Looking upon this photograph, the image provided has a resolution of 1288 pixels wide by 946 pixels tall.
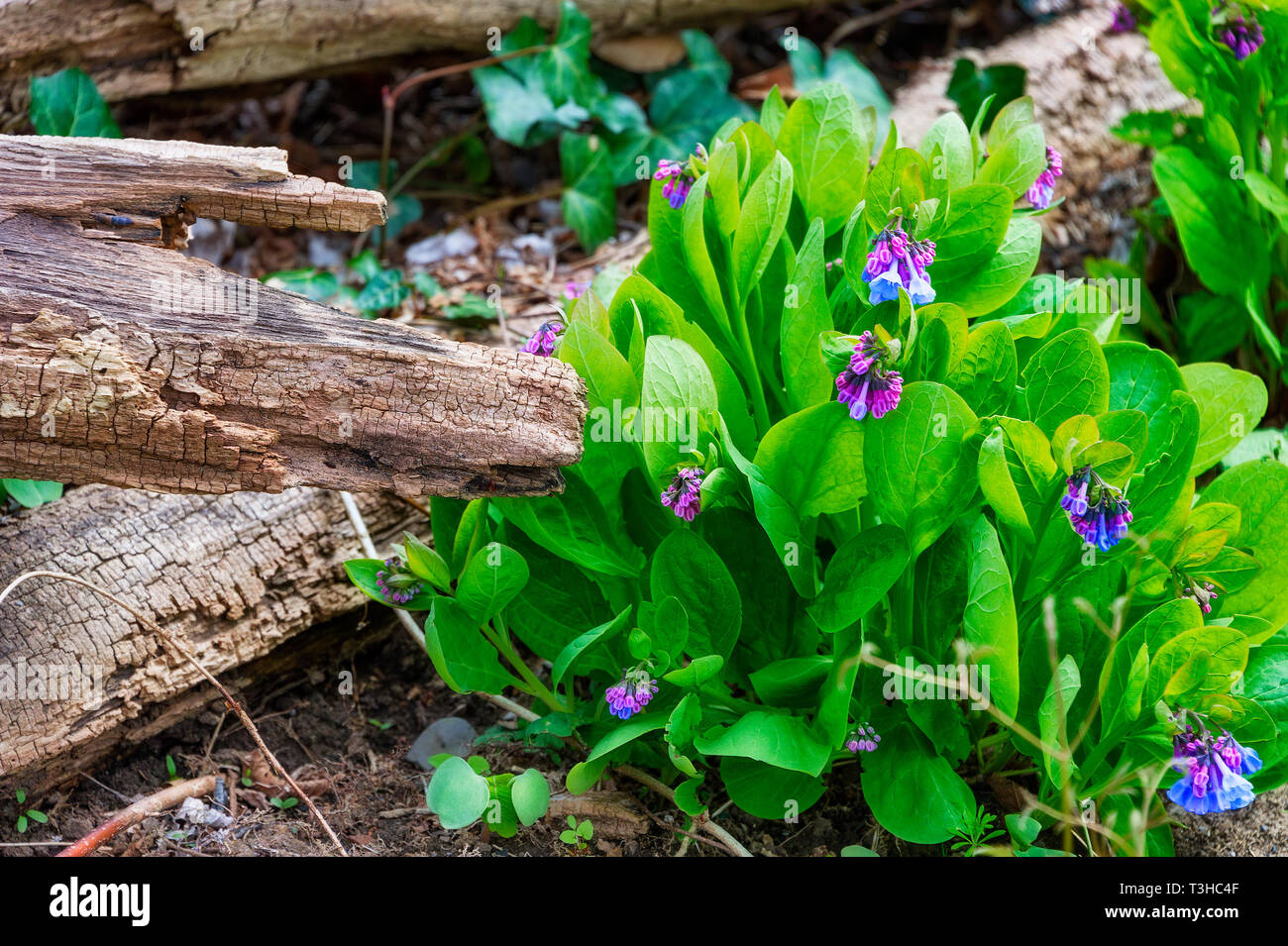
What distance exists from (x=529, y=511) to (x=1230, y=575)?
1.04 m

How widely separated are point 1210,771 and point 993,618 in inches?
12.1

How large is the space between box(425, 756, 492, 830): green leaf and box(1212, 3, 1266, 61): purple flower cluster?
2.05 m

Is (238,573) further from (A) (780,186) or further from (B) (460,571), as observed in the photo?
(A) (780,186)

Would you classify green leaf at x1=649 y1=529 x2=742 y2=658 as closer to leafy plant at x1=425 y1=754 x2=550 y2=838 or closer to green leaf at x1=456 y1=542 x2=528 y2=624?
green leaf at x1=456 y1=542 x2=528 y2=624

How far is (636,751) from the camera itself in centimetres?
174

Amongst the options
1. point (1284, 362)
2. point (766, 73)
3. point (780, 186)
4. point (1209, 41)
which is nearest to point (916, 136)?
point (766, 73)

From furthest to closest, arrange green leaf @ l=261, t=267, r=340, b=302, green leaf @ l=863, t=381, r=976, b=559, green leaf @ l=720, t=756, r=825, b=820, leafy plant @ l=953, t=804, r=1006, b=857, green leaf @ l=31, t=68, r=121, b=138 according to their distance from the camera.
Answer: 1. green leaf @ l=261, t=267, r=340, b=302
2. green leaf @ l=31, t=68, r=121, b=138
3. green leaf @ l=720, t=756, r=825, b=820
4. leafy plant @ l=953, t=804, r=1006, b=857
5. green leaf @ l=863, t=381, r=976, b=559

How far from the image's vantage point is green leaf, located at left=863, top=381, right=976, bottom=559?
1.37 metres

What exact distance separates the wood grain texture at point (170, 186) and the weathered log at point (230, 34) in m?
0.88

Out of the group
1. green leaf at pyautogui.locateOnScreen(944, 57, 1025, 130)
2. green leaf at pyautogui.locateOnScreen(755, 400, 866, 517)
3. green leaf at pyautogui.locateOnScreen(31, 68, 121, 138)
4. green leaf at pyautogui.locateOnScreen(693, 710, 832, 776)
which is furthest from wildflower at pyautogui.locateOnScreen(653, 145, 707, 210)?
green leaf at pyautogui.locateOnScreen(944, 57, 1025, 130)

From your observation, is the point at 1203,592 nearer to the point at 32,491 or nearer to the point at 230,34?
the point at 32,491

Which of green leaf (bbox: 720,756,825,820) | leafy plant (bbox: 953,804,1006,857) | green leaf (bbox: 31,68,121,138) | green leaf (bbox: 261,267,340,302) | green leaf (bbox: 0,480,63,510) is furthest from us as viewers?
green leaf (bbox: 261,267,340,302)

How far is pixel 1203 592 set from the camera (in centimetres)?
142

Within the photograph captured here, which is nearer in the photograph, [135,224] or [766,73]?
[135,224]
